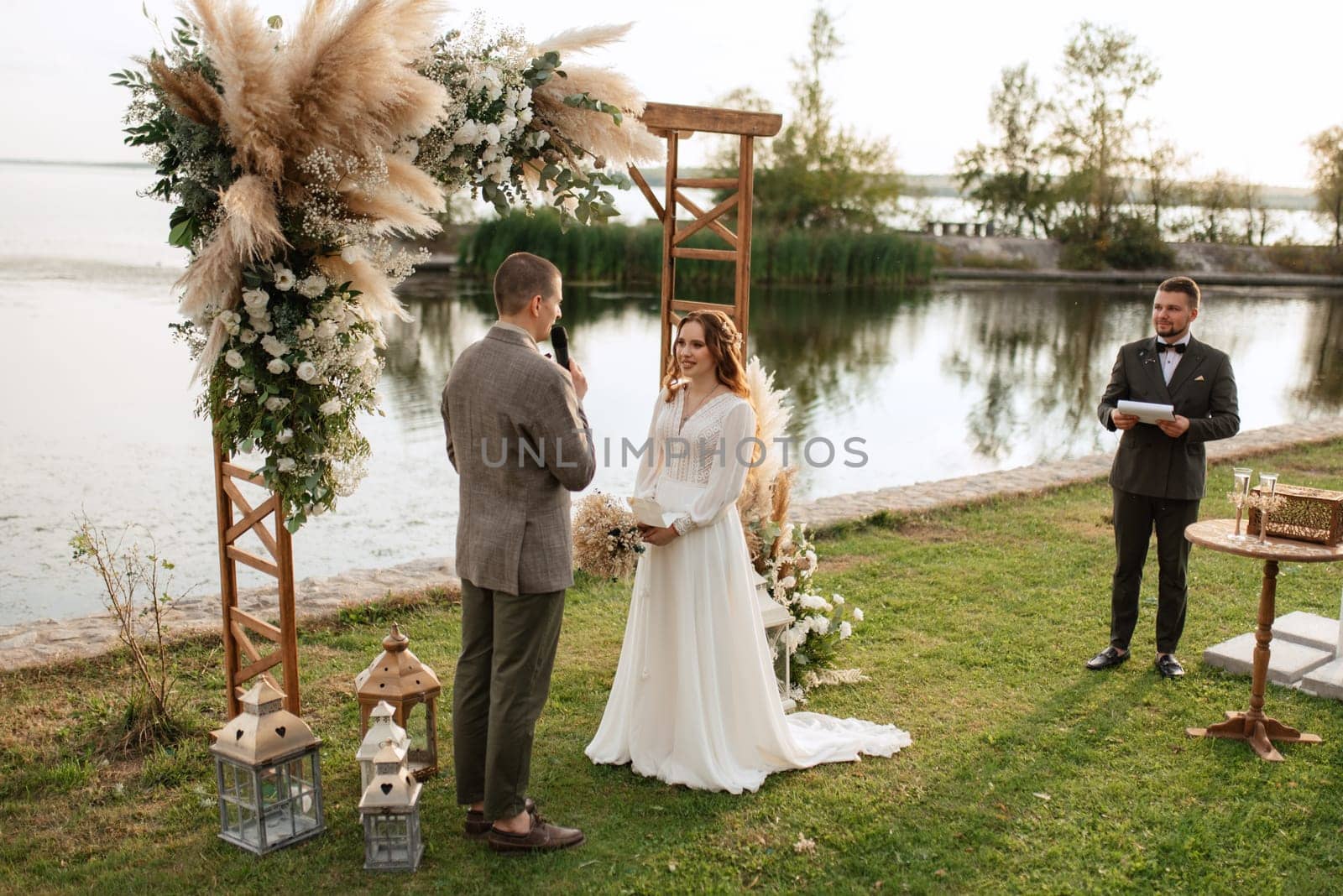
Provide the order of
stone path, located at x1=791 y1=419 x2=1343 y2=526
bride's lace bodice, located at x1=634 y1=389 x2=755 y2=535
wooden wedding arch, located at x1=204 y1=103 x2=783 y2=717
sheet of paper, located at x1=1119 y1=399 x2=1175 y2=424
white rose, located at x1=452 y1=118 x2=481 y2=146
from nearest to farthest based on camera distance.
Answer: white rose, located at x1=452 y1=118 x2=481 y2=146, bride's lace bodice, located at x1=634 y1=389 x2=755 y2=535, wooden wedding arch, located at x1=204 y1=103 x2=783 y2=717, sheet of paper, located at x1=1119 y1=399 x2=1175 y2=424, stone path, located at x1=791 y1=419 x2=1343 y2=526

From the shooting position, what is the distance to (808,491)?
12.5 metres

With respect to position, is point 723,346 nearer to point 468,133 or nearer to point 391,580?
point 468,133

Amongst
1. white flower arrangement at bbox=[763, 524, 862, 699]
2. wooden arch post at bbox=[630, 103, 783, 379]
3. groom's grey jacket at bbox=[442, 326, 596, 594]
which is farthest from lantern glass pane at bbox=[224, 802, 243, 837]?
wooden arch post at bbox=[630, 103, 783, 379]

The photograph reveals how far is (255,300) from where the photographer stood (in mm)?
3988

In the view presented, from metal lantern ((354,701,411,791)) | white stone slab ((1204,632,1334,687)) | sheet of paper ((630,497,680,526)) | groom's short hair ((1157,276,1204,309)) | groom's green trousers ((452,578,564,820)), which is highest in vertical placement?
groom's short hair ((1157,276,1204,309))

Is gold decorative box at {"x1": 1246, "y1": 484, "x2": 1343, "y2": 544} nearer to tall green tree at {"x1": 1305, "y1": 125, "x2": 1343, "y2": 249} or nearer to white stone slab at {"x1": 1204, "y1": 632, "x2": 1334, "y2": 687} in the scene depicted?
white stone slab at {"x1": 1204, "y1": 632, "x2": 1334, "y2": 687}

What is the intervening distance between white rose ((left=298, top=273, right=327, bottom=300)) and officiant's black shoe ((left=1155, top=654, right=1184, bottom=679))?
188 inches

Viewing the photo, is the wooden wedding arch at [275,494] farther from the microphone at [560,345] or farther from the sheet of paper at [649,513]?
the microphone at [560,345]

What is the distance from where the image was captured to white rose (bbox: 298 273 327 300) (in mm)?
4086

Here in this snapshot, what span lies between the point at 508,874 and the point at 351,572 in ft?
14.0

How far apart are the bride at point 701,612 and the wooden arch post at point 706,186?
3.55 ft

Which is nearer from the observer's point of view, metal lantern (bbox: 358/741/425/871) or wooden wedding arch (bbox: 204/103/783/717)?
metal lantern (bbox: 358/741/425/871)

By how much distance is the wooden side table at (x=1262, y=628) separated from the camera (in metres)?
4.77

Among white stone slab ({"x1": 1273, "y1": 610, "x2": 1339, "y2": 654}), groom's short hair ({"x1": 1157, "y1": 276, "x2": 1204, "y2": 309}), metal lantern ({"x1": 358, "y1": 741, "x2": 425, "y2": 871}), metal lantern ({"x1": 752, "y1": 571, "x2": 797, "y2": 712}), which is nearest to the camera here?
metal lantern ({"x1": 358, "y1": 741, "x2": 425, "y2": 871})
